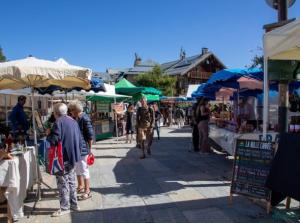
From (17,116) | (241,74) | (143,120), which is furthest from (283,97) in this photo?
(17,116)

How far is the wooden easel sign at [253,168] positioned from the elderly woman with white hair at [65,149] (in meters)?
2.45

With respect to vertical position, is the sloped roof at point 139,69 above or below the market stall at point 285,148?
above

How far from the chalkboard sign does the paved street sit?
0.27 metres

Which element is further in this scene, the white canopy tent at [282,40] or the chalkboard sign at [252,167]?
the chalkboard sign at [252,167]

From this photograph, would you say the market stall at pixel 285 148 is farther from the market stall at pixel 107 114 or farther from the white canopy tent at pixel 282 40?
the market stall at pixel 107 114

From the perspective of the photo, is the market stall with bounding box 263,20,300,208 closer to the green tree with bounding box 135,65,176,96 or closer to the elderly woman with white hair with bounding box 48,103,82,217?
the elderly woman with white hair with bounding box 48,103,82,217

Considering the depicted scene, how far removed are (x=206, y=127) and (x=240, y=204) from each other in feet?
18.6

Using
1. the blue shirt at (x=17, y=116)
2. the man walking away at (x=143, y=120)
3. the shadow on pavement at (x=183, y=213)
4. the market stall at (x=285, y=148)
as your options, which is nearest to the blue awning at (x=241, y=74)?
the market stall at (x=285, y=148)

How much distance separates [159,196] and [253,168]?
1.71 m

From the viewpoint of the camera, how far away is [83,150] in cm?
611

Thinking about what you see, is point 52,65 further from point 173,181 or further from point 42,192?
point 173,181

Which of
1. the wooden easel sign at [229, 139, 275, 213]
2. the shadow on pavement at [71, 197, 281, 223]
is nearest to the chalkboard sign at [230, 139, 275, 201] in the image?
the wooden easel sign at [229, 139, 275, 213]

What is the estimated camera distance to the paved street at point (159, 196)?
17.2ft

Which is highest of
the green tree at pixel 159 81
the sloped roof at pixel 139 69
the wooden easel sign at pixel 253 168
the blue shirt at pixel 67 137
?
the sloped roof at pixel 139 69
